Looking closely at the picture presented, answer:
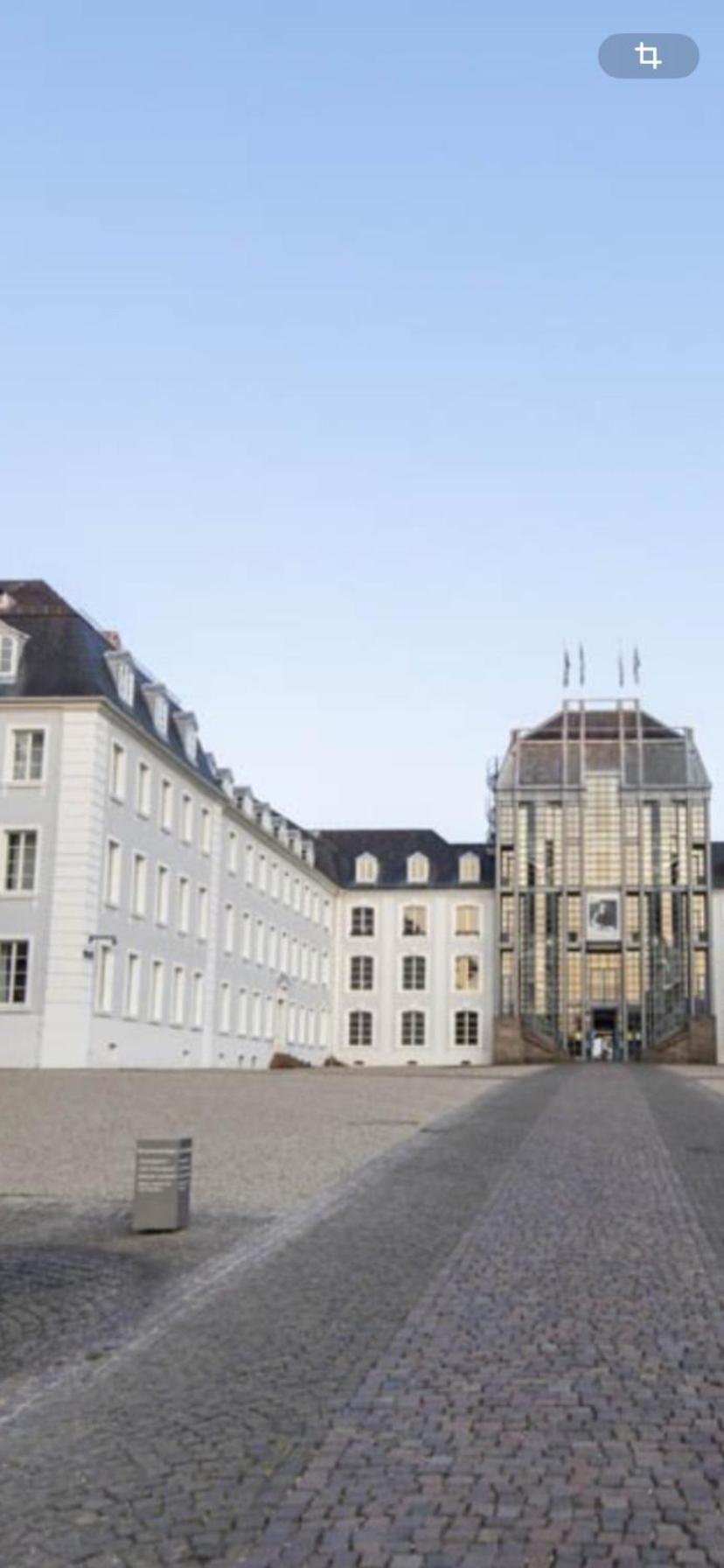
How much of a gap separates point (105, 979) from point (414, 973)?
1556 inches

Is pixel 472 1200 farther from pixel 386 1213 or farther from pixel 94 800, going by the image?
pixel 94 800

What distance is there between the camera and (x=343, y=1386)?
6.87m

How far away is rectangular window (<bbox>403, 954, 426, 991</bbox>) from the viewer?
3140 inches

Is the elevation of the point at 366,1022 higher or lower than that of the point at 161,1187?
higher

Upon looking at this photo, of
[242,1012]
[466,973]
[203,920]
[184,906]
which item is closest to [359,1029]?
[466,973]

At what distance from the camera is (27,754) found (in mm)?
42281

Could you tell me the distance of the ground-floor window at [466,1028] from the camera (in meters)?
78.1

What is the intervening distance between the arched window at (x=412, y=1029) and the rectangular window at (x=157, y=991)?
1307 inches

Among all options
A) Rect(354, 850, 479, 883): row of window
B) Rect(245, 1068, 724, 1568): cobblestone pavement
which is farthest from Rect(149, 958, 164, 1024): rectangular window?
Rect(245, 1068, 724, 1568): cobblestone pavement

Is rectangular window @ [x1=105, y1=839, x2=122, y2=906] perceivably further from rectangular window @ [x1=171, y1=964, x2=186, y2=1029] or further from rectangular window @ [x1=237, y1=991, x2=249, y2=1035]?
rectangular window @ [x1=237, y1=991, x2=249, y2=1035]

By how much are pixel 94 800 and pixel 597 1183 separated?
28.9m

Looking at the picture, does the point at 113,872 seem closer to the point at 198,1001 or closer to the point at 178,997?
the point at 178,997

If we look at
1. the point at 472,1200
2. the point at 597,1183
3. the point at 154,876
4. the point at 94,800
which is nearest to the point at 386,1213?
the point at 472,1200

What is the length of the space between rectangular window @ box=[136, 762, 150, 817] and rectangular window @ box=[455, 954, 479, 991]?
35417 mm
